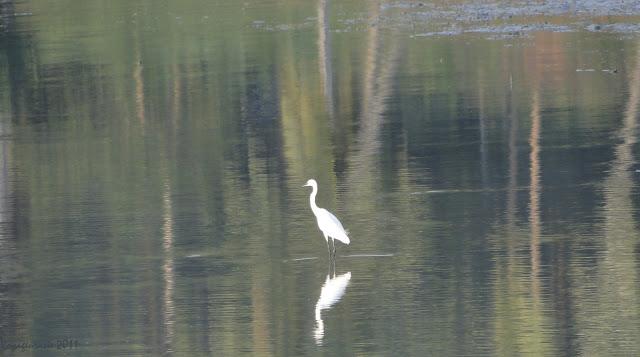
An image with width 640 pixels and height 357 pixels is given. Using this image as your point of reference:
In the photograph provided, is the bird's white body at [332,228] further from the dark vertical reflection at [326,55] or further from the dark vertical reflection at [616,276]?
the dark vertical reflection at [326,55]

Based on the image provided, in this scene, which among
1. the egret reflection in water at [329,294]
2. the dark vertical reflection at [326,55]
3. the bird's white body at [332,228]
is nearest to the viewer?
the egret reflection in water at [329,294]

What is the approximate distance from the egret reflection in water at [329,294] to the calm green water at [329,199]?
4cm

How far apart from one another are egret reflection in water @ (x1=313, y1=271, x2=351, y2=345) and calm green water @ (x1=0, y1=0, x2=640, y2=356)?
4 centimetres

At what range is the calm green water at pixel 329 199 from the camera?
14.6m

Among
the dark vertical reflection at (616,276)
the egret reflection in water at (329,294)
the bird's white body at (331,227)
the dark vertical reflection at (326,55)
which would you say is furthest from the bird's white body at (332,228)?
the dark vertical reflection at (326,55)

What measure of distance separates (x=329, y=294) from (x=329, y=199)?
5.35 m

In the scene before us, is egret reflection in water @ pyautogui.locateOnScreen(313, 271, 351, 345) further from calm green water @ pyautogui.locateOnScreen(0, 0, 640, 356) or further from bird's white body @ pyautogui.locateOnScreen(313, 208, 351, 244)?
bird's white body @ pyautogui.locateOnScreen(313, 208, 351, 244)

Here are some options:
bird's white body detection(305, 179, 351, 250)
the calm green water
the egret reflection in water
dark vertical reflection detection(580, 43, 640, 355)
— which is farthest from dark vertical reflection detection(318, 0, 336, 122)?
the egret reflection in water

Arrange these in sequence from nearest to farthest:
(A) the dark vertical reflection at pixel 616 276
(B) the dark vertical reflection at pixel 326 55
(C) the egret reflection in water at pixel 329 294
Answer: (A) the dark vertical reflection at pixel 616 276 → (C) the egret reflection in water at pixel 329 294 → (B) the dark vertical reflection at pixel 326 55

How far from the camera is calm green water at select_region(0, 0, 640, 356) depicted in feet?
47.8

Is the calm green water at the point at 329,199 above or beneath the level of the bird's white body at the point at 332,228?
beneath

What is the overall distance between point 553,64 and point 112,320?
20905 mm

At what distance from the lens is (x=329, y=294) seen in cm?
1557

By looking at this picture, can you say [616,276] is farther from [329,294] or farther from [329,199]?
[329,199]
